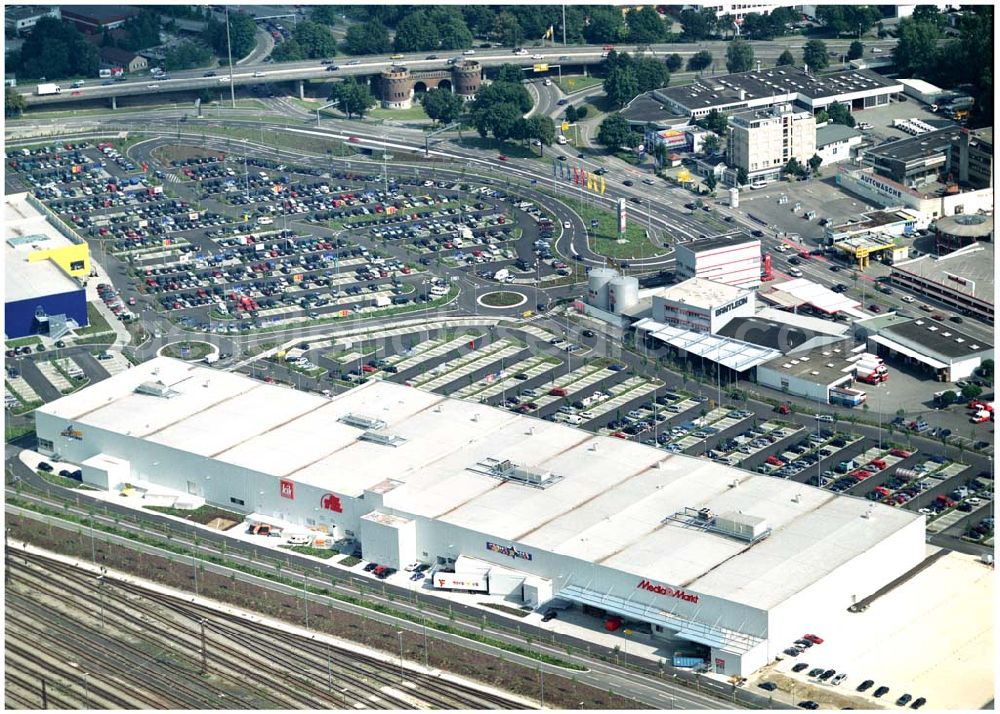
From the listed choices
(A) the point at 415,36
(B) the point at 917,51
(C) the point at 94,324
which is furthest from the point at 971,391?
(A) the point at 415,36

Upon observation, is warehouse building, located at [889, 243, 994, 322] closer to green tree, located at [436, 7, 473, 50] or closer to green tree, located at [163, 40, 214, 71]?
green tree, located at [436, 7, 473, 50]

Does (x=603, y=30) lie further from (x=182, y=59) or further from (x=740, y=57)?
(x=182, y=59)

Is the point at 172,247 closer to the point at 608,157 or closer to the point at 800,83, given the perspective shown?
the point at 608,157

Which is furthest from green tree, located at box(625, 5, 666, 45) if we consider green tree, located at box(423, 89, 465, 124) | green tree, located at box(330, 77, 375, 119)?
green tree, located at box(330, 77, 375, 119)

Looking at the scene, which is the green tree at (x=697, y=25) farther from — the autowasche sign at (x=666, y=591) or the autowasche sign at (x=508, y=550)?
the autowasche sign at (x=666, y=591)

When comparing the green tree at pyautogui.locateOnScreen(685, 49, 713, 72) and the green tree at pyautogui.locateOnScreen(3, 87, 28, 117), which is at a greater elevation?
the green tree at pyautogui.locateOnScreen(685, 49, 713, 72)
